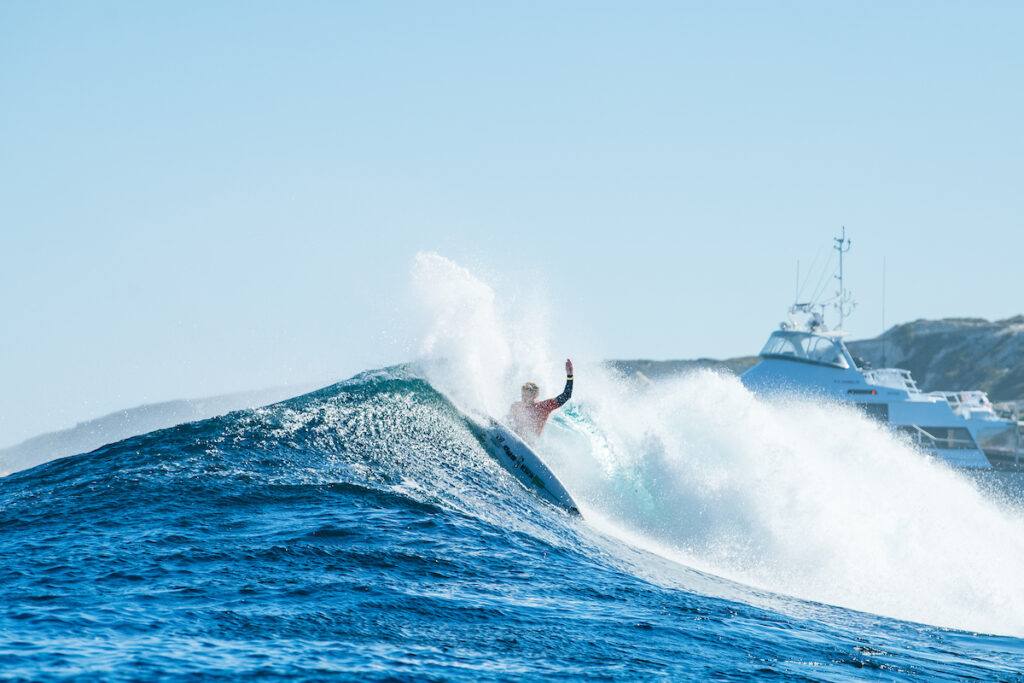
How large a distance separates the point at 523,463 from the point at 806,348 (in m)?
37.7

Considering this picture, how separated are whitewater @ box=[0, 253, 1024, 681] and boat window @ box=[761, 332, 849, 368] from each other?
96.6 feet

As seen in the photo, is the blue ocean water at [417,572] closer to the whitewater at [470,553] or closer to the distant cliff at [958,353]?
the whitewater at [470,553]

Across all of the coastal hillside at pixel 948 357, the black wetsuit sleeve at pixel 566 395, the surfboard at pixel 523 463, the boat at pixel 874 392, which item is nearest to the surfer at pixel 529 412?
the black wetsuit sleeve at pixel 566 395

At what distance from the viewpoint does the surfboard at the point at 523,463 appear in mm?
13273

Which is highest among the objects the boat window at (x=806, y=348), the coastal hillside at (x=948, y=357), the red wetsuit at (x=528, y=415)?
the coastal hillside at (x=948, y=357)

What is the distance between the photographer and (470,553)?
9430 mm

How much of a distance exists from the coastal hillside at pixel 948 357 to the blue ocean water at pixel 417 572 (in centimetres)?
8173

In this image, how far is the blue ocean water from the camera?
6590 millimetres

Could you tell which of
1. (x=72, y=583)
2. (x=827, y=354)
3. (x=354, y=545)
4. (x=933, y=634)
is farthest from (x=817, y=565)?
(x=827, y=354)

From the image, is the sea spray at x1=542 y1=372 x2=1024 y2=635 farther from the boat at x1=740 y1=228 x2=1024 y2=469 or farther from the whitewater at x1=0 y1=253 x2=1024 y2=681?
the boat at x1=740 y1=228 x2=1024 y2=469

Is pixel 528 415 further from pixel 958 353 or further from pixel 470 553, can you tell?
pixel 958 353

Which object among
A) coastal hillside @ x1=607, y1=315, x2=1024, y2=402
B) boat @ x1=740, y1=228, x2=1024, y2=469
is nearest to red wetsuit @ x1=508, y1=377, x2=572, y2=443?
boat @ x1=740, y1=228, x2=1024, y2=469

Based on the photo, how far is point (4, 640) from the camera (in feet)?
20.1

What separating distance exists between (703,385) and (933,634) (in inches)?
351
